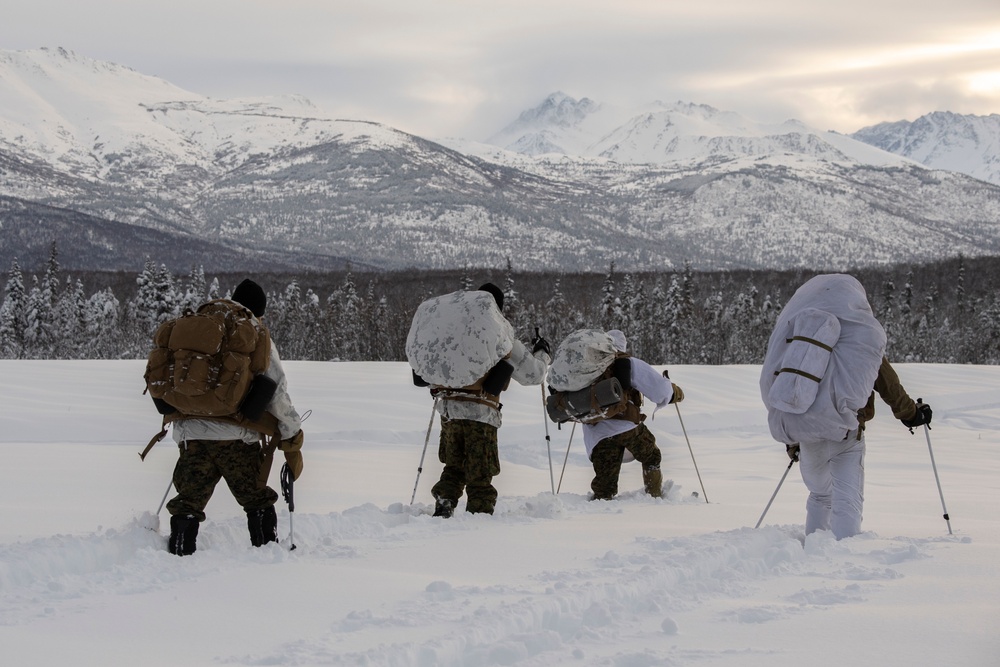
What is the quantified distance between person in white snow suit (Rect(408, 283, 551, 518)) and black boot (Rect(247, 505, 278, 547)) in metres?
1.56

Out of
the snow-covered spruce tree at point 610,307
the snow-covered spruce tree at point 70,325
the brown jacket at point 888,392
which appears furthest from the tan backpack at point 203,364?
the snow-covered spruce tree at point 70,325

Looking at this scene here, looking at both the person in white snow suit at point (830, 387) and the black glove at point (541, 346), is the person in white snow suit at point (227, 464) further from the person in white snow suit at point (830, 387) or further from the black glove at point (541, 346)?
the person in white snow suit at point (830, 387)

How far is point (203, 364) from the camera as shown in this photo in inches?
204

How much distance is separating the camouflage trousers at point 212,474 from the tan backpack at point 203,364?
8.4 inches

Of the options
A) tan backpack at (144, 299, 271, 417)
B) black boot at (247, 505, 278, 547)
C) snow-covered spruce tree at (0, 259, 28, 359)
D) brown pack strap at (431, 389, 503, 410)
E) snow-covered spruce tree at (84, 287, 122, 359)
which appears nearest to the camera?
tan backpack at (144, 299, 271, 417)

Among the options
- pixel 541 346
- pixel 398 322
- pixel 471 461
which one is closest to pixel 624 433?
pixel 541 346

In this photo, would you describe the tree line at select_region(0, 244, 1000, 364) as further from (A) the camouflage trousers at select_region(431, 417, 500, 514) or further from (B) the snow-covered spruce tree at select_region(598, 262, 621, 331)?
(A) the camouflage trousers at select_region(431, 417, 500, 514)

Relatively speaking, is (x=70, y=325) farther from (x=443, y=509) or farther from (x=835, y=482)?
(x=835, y=482)

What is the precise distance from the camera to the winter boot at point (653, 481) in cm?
816

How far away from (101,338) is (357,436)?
61469 millimetres

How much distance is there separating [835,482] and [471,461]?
2.50 m

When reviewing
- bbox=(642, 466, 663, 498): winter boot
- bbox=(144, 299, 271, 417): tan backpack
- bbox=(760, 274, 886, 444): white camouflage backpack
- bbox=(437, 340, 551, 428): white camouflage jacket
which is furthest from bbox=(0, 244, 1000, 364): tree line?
bbox=(144, 299, 271, 417): tan backpack

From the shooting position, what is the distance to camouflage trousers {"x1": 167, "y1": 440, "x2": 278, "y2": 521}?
532cm

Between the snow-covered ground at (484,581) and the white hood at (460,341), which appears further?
the white hood at (460,341)
